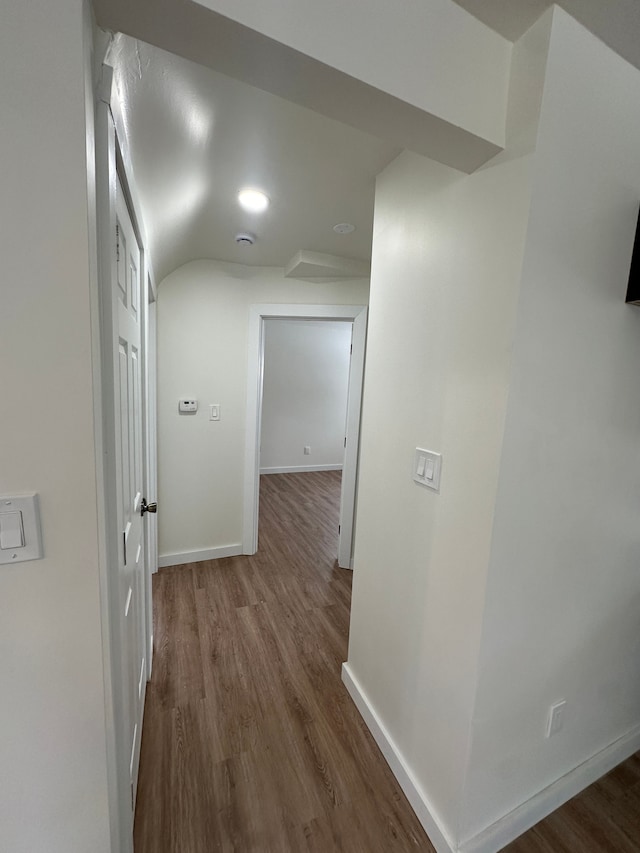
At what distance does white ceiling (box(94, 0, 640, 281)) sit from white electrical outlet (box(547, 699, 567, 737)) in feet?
6.27

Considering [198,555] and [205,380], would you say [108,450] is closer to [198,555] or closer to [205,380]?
[205,380]

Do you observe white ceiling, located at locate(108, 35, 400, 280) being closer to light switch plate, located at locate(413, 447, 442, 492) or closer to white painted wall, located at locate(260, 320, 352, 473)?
light switch plate, located at locate(413, 447, 442, 492)

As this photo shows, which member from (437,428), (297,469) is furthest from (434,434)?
(297,469)

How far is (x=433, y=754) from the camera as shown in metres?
1.18

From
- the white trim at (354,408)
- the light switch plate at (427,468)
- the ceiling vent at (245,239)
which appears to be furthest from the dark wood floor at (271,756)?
the ceiling vent at (245,239)

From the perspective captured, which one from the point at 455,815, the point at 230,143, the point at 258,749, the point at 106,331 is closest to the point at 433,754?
the point at 455,815

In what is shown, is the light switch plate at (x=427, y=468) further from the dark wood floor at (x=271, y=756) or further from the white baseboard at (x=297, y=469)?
the white baseboard at (x=297, y=469)

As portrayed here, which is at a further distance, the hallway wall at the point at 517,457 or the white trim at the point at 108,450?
the hallway wall at the point at 517,457

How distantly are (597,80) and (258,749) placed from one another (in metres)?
2.39

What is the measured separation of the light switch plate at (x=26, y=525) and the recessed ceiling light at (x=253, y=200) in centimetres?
147

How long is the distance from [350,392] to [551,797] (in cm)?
217

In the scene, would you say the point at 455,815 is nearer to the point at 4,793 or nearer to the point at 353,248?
the point at 4,793

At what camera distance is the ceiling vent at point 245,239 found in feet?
6.57

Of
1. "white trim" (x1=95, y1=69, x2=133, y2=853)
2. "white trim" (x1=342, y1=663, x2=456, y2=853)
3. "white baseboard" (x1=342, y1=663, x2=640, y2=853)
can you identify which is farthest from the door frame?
"white trim" (x1=95, y1=69, x2=133, y2=853)
